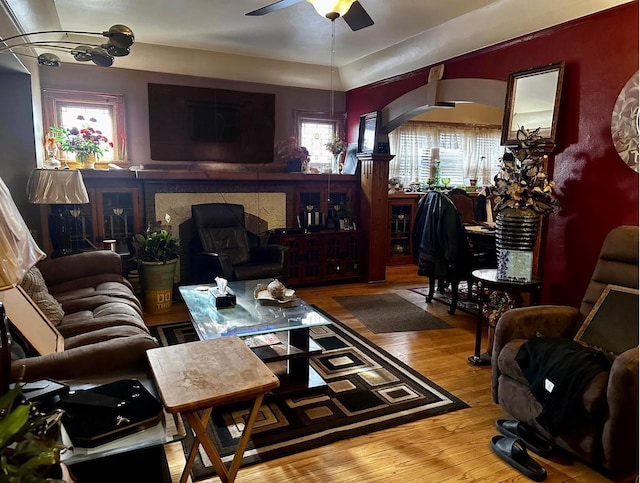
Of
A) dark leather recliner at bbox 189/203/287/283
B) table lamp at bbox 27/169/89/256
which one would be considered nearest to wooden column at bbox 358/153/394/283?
dark leather recliner at bbox 189/203/287/283

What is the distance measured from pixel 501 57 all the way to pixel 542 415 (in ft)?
9.37

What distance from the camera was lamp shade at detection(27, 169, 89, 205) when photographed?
140 inches

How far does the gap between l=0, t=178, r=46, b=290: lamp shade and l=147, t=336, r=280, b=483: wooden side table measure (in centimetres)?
58

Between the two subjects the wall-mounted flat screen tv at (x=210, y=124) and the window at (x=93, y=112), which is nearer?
the window at (x=93, y=112)

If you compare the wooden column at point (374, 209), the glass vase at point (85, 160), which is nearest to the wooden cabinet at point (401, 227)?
the wooden column at point (374, 209)

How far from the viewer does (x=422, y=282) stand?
5758 millimetres

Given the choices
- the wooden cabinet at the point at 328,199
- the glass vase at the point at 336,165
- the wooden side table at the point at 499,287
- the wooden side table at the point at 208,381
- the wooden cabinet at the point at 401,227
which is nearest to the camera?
the wooden side table at the point at 208,381

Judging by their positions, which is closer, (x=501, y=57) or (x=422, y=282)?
(x=501, y=57)

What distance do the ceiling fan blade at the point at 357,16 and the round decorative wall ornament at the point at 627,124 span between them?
168 centimetres

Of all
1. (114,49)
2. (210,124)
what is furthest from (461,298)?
(114,49)

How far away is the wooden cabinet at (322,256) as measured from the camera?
5.21 m

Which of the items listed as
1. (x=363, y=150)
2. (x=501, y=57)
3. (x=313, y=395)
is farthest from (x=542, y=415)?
(x=363, y=150)

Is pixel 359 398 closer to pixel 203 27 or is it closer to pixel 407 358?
pixel 407 358

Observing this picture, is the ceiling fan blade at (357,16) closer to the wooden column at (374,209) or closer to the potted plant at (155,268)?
the wooden column at (374,209)
